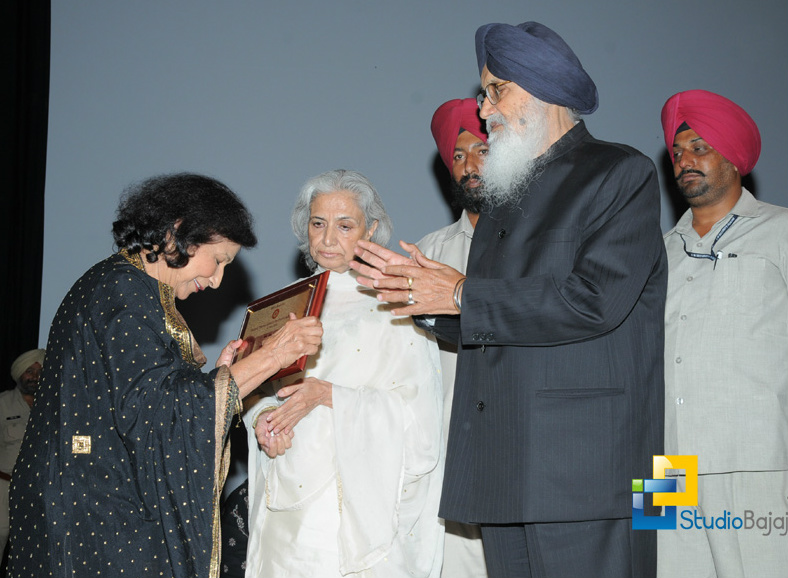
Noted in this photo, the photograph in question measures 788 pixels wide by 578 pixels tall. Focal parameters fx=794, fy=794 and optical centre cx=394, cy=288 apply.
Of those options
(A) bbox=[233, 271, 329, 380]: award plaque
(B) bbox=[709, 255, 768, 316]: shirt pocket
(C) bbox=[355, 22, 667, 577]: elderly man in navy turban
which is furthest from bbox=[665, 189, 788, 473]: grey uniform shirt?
(A) bbox=[233, 271, 329, 380]: award plaque

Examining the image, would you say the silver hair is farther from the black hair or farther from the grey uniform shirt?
the grey uniform shirt

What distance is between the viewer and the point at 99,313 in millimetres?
2352

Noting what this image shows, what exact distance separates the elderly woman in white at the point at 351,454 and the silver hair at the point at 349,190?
126 millimetres

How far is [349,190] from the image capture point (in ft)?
11.2

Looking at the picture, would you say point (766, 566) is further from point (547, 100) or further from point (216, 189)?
point (216, 189)

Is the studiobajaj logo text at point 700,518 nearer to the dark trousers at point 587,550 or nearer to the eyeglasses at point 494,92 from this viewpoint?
the dark trousers at point 587,550

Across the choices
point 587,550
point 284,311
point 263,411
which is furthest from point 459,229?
point 587,550

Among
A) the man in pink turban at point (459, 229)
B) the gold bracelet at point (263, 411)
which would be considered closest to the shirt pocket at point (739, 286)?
the man in pink turban at point (459, 229)

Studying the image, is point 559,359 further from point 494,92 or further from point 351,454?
point 351,454

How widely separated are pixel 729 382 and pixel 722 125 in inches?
47.7

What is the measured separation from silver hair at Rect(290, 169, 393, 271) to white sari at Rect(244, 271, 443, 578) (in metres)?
0.40

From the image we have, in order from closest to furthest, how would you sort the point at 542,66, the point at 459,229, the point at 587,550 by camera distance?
the point at 587,550 < the point at 542,66 < the point at 459,229

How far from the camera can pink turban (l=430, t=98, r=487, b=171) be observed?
156 inches

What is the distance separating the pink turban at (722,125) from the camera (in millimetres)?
3641
